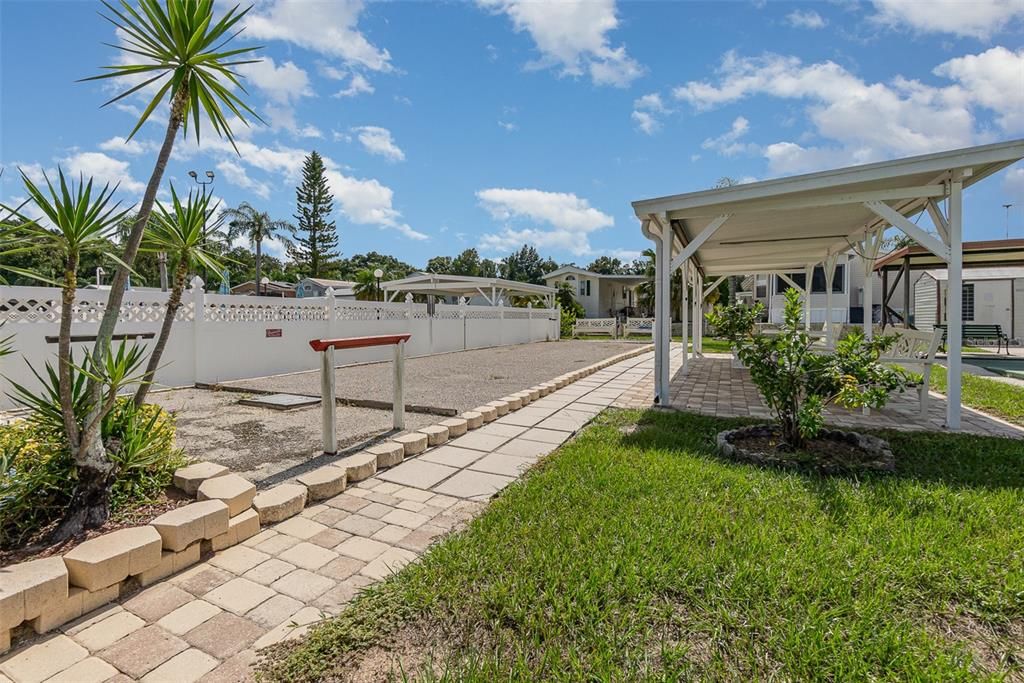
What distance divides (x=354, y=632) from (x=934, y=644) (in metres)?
2.20

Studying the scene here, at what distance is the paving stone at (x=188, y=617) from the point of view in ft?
5.88

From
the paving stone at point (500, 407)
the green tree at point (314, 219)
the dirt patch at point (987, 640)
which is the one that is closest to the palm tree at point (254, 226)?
the green tree at point (314, 219)

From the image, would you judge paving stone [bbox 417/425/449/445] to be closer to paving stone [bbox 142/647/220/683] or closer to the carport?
paving stone [bbox 142/647/220/683]

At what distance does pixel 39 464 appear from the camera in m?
2.29

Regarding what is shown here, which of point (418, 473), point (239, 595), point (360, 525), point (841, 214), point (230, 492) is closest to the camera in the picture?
point (239, 595)

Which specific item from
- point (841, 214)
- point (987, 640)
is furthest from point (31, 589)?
point (841, 214)

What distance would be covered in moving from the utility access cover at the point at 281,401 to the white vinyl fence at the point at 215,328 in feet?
3.59

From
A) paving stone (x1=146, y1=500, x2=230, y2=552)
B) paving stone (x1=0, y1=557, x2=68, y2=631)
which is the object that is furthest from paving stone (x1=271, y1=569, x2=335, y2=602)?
paving stone (x1=0, y1=557, x2=68, y2=631)

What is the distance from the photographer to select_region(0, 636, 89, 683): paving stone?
1541 millimetres

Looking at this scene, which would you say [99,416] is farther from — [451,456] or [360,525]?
[451,456]

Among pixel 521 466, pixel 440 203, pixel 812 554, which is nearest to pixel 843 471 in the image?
pixel 812 554

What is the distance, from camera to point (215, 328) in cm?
731

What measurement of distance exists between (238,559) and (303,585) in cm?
49

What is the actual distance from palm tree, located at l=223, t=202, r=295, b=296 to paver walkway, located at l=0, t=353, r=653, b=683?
29702 millimetres
